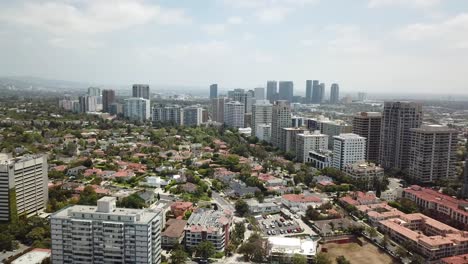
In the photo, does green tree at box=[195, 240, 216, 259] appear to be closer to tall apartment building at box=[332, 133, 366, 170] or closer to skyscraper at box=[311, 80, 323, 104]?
tall apartment building at box=[332, 133, 366, 170]

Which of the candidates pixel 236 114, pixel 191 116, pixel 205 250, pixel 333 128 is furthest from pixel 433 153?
pixel 191 116

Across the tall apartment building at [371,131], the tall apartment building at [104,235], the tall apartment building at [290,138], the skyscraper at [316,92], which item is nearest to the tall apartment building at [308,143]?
the tall apartment building at [290,138]

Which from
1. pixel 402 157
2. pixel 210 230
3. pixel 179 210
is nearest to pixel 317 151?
pixel 402 157

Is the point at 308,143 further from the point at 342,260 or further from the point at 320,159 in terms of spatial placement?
the point at 342,260

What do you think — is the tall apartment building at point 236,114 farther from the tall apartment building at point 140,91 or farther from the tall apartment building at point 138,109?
the tall apartment building at point 140,91

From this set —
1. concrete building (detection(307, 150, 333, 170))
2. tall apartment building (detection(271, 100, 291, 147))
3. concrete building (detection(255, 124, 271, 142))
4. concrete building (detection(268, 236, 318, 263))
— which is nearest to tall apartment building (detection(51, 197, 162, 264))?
concrete building (detection(268, 236, 318, 263))
